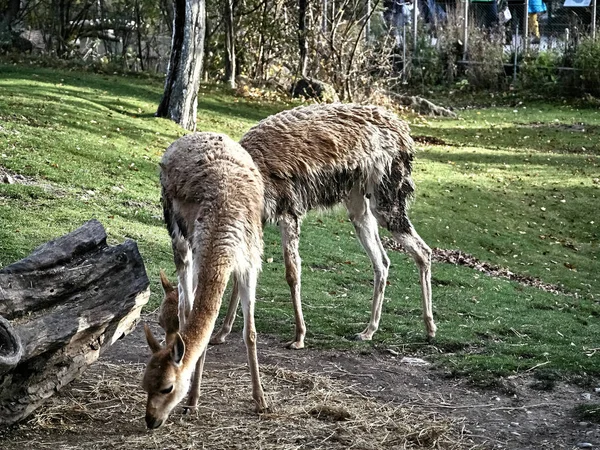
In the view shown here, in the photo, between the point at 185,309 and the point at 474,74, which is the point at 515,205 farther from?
the point at 474,74

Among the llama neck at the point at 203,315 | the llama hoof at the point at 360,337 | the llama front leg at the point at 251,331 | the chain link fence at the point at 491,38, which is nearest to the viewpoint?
the llama neck at the point at 203,315

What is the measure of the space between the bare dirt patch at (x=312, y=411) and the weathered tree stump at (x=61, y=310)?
1.07ft

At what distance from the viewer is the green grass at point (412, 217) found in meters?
8.39

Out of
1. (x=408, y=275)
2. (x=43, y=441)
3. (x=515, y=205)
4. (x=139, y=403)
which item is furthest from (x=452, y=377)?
(x=515, y=205)

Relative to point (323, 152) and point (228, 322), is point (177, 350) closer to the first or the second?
point (228, 322)

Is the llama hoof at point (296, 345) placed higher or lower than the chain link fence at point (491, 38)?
lower

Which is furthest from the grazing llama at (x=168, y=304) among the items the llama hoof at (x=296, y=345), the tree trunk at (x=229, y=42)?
the tree trunk at (x=229, y=42)

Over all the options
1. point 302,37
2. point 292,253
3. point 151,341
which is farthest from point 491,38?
point 151,341

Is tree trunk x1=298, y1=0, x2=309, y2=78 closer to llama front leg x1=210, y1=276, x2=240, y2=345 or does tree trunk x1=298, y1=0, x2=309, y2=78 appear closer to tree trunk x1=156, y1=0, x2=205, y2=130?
Result: tree trunk x1=156, y1=0, x2=205, y2=130

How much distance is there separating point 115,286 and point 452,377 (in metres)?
2.72

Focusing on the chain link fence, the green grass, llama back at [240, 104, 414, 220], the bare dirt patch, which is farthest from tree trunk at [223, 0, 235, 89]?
the bare dirt patch

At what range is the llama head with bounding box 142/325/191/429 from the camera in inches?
194

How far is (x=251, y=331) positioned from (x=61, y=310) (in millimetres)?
1168

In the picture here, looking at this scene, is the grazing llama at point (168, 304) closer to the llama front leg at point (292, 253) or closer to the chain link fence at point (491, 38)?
the llama front leg at point (292, 253)
